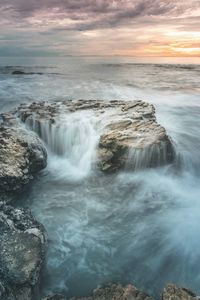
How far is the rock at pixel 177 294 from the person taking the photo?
494 cm

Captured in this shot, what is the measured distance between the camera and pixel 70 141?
13.0 m

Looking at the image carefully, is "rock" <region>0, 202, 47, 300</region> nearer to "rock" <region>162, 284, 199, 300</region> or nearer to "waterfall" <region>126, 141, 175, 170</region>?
"rock" <region>162, 284, 199, 300</region>

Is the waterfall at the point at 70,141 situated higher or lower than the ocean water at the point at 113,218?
higher

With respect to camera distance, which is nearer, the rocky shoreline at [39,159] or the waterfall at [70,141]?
the rocky shoreline at [39,159]

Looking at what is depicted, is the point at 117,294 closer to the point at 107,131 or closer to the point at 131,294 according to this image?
the point at 131,294

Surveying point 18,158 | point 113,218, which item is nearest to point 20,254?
point 113,218

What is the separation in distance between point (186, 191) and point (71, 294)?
17.3ft

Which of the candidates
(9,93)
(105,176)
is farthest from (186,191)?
(9,93)

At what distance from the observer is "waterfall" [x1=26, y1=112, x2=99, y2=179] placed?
11.8m

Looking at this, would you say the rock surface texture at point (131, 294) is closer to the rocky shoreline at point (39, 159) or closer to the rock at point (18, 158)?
the rocky shoreline at point (39, 159)

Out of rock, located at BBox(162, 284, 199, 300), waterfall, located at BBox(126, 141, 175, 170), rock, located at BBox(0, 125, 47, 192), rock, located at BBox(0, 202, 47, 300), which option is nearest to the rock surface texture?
rock, located at BBox(162, 284, 199, 300)

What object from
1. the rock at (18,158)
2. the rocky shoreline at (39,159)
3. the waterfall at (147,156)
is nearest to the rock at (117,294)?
the rocky shoreline at (39,159)

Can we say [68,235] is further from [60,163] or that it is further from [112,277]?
[60,163]

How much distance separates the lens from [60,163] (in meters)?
12.0
